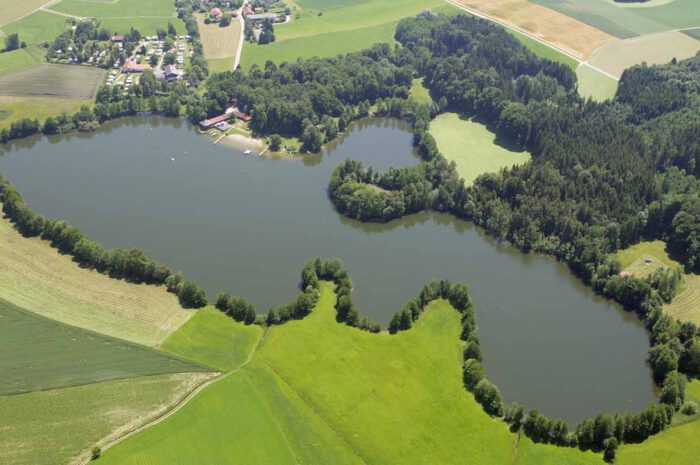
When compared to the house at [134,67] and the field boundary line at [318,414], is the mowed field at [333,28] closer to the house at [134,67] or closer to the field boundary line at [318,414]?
the house at [134,67]

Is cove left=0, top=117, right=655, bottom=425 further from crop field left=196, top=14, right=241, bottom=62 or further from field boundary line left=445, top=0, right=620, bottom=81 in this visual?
field boundary line left=445, top=0, right=620, bottom=81

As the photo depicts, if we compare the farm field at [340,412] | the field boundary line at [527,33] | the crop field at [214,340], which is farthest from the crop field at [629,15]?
the crop field at [214,340]

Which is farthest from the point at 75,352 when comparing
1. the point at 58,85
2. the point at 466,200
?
the point at 58,85

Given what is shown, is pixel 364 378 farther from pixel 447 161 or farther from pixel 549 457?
pixel 447 161

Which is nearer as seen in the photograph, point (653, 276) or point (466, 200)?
point (653, 276)

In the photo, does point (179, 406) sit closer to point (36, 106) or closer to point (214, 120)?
point (214, 120)

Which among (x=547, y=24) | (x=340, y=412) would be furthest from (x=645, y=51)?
(x=340, y=412)
